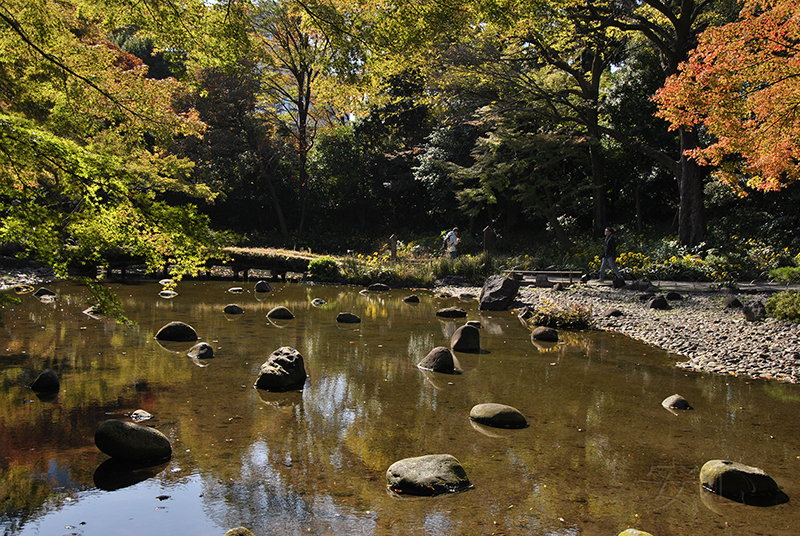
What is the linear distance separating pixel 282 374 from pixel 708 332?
716 cm

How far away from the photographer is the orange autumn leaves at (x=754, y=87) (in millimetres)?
8148

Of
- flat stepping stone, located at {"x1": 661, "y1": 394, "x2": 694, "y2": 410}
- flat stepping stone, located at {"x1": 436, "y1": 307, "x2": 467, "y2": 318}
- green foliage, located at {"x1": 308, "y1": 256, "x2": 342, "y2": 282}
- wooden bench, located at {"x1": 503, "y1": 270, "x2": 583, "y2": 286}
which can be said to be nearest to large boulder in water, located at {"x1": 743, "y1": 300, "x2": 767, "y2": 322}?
flat stepping stone, located at {"x1": 661, "y1": 394, "x2": 694, "y2": 410}

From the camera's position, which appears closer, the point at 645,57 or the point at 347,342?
the point at 347,342

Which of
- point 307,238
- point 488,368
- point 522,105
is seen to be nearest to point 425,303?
point 488,368

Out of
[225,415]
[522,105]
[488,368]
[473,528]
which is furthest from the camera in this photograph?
[522,105]

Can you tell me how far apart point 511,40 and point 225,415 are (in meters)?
16.4

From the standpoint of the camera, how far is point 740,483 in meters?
4.00

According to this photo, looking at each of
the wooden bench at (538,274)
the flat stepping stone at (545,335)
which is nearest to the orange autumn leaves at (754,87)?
the flat stepping stone at (545,335)

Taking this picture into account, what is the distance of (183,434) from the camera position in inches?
196

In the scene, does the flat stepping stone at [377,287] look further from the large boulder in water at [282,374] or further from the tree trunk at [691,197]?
the large boulder in water at [282,374]

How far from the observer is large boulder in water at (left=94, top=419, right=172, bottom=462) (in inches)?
172

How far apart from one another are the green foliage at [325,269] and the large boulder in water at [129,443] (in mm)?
14503

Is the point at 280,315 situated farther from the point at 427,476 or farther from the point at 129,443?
the point at 427,476

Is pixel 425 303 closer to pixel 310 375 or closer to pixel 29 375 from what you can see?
pixel 310 375
